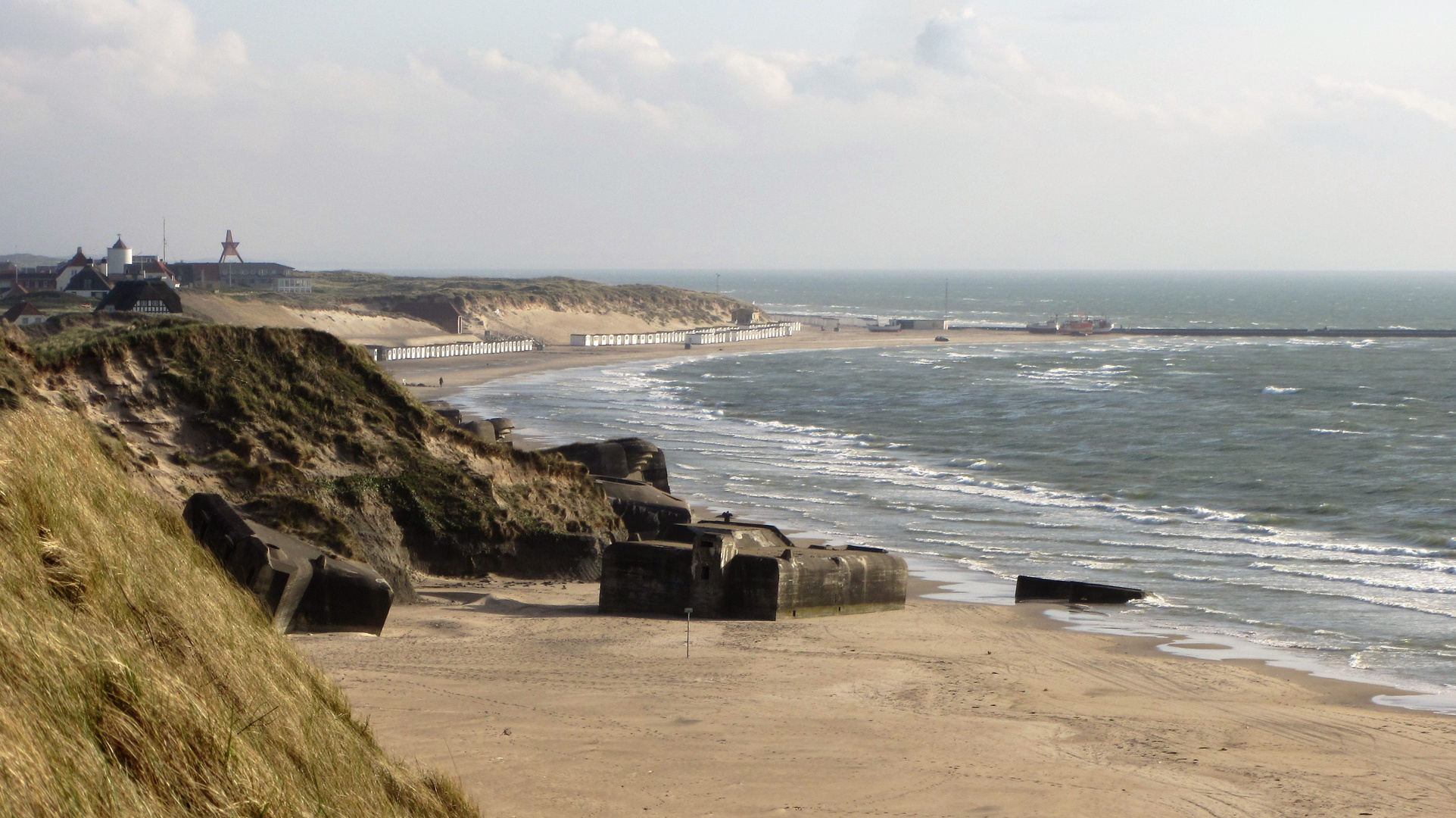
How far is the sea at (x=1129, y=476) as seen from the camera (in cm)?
2211

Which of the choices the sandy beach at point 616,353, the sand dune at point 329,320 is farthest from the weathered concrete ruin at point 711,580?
the sand dune at point 329,320

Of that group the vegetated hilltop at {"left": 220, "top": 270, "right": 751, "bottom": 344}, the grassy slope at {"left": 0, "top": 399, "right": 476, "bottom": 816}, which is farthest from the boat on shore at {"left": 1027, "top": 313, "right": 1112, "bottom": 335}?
the grassy slope at {"left": 0, "top": 399, "right": 476, "bottom": 816}

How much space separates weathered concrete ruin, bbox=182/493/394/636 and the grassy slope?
581cm

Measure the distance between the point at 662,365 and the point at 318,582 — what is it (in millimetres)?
74051

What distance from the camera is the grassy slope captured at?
18.8ft

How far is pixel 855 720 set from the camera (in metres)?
13.7

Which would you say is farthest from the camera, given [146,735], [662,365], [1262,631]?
[662,365]

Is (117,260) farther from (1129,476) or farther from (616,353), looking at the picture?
(1129,476)

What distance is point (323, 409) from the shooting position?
22.6 metres

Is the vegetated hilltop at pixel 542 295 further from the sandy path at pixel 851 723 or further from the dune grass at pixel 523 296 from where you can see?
the sandy path at pixel 851 723

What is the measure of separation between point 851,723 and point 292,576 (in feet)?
22.3

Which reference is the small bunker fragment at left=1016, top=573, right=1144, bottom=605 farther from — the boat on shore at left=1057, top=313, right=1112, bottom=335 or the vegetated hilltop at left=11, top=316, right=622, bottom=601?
the boat on shore at left=1057, top=313, right=1112, bottom=335

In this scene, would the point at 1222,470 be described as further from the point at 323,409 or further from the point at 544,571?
the point at 323,409

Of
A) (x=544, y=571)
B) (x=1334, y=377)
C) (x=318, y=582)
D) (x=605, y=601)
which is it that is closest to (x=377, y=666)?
(x=318, y=582)
